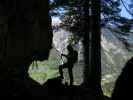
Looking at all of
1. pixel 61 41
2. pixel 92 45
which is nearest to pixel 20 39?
pixel 92 45

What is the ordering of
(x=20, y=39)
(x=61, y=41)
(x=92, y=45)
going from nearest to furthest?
(x=20, y=39) → (x=92, y=45) → (x=61, y=41)

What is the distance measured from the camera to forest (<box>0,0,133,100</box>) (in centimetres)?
1147

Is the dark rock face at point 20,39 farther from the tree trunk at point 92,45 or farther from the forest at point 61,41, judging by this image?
the tree trunk at point 92,45

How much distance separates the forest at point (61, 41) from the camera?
37.6ft

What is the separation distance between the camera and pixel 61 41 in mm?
22219

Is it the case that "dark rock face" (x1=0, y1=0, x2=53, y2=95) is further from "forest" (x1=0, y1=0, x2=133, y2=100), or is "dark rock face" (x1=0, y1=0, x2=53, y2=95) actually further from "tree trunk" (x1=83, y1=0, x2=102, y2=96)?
"tree trunk" (x1=83, y1=0, x2=102, y2=96)

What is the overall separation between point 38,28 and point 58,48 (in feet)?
31.9

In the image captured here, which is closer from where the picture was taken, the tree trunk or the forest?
the forest

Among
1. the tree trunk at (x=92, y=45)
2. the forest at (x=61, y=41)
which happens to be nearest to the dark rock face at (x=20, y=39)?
the forest at (x=61, y=41)

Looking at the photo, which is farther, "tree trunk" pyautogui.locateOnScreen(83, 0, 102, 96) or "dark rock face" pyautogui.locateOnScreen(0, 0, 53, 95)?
"tree trunk" pyautogui.locateOnScreen(83, 0, 102, 96)

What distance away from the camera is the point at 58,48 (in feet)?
76.2

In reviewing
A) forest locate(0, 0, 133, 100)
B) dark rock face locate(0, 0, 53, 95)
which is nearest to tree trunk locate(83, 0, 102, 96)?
forest locate(0, 0, 133, 100)

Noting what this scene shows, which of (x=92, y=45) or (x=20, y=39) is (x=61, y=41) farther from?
(x=20, y=39)

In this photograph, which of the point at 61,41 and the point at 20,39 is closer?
the point at 20,39
